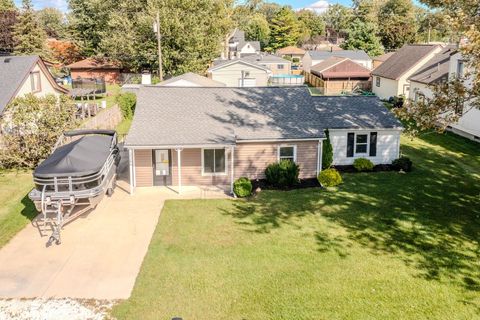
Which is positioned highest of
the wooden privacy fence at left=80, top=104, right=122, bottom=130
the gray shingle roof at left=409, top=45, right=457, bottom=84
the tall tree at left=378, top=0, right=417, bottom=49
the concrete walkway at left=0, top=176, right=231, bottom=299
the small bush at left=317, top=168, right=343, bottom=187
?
the tall tree at left=378, top=0, right=417, bottom=49

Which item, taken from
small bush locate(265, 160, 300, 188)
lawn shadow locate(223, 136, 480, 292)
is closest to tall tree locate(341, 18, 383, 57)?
lawn shadow locate(223, 136, 480, 292)

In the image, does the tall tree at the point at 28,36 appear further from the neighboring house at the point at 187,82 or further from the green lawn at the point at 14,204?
the green lawn at the point at 14,204

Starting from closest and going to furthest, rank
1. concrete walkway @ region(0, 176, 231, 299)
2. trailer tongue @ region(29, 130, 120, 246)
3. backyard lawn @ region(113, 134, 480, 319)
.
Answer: backyard lawn @ region(113, 134, 480, 319)
concrete walkway @ region(0, 176, 231, 299)
trailer tongue @ region(29, 130, 120, 246)

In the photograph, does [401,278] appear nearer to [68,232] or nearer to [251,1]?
[68,232]

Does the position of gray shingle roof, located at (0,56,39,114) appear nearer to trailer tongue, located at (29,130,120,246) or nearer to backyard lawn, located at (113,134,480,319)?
trailer tongue, located at (29,130,120,246)

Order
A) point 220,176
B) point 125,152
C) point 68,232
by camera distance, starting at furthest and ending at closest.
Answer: point 125,152 < point 220,176 < point 68,232

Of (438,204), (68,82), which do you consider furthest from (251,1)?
(438,204)
